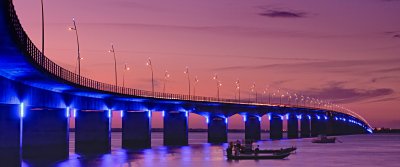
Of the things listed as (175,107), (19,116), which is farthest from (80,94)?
(175,107)

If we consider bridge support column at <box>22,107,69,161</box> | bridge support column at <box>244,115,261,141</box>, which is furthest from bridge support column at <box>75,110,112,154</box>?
bridge support column at <box>244,115,261,141</box>

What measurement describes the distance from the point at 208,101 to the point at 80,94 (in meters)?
61.2

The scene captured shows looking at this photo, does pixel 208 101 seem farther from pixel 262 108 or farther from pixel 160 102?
pixel 262 108

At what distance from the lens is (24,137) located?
80750 millimetres

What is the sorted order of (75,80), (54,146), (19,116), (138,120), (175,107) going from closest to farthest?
(19,116) < (75,80) < (54,146) < (138,120) < (175,107)

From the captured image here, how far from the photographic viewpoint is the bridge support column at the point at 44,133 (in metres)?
80.4

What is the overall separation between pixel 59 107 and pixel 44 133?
15.4 ft

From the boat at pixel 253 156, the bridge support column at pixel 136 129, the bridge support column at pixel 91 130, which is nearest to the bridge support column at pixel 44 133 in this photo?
the bridge support column at pixel 91 130

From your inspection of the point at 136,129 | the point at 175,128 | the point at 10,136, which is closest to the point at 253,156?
the point at 136,129

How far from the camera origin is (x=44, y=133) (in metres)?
80.9

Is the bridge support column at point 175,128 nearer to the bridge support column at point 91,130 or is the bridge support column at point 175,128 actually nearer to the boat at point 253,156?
the bridge support column at point 91,130

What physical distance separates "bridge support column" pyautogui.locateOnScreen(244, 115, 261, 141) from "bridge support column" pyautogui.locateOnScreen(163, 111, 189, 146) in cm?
4904

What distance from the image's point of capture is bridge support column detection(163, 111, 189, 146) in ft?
447

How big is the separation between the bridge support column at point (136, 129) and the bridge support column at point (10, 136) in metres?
60.6
